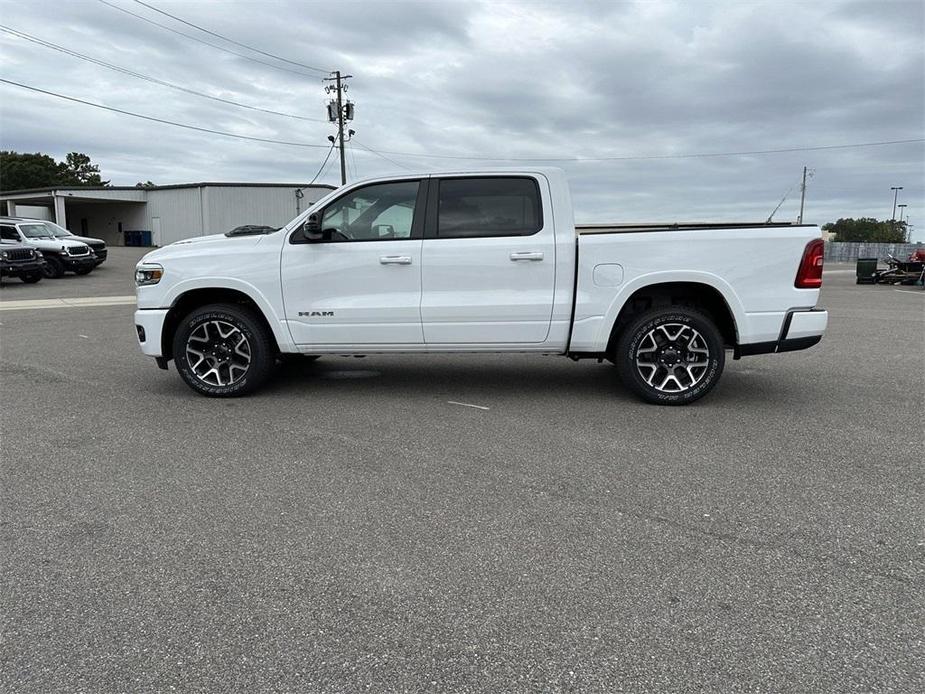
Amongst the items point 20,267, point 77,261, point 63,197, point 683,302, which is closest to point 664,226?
point 683,302

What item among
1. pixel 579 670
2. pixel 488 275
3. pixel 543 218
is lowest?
pixel 579 670

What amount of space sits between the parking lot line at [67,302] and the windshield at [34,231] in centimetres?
800

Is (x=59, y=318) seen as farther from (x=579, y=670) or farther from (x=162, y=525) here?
(x=579, y=670)

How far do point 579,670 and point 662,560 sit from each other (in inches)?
36.3

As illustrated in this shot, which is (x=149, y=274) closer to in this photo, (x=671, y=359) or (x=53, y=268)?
(x=671, y=359)

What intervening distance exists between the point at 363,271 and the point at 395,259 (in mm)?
302

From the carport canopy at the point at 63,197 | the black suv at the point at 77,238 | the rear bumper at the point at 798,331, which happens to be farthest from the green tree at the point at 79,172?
the rear bumper at the point at 798,331

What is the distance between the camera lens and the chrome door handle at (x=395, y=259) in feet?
19.0

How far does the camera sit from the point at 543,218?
5.79 metres

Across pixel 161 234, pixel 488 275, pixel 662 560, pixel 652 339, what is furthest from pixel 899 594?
pixel 161 234

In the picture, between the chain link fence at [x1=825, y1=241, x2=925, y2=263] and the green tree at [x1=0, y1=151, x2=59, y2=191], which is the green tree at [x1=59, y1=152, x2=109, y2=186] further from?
the chain link fence at [x1=825, y1=241, x2=925, y2=263]

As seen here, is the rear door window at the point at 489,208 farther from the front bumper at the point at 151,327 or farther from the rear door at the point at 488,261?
the front bumper at the point at 151,327

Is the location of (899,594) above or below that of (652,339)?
below

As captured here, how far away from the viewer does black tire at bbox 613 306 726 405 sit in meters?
5.73
